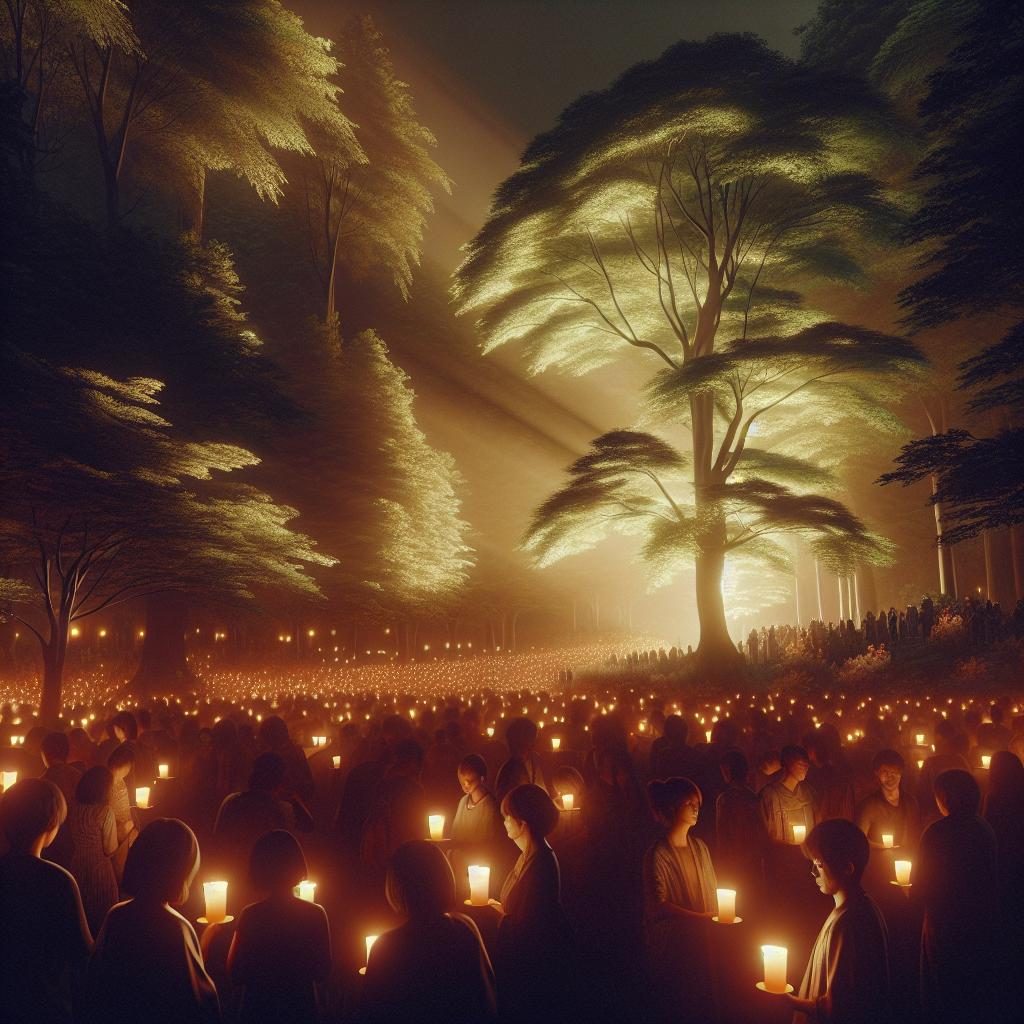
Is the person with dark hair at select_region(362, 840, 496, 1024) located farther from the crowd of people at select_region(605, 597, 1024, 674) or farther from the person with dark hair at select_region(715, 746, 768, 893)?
the crowd of people at select_region(605, 597, 1024, 674)

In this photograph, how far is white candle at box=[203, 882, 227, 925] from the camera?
4.19 m

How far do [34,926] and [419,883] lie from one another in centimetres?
177

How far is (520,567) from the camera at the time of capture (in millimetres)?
46781

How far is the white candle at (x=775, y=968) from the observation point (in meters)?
3.43

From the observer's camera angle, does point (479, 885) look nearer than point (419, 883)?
No

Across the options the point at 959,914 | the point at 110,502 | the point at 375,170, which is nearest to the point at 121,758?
the point at 959,914

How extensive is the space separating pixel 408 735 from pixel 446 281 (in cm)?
5446

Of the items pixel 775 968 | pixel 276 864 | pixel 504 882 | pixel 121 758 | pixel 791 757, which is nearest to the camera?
pixel 276 864

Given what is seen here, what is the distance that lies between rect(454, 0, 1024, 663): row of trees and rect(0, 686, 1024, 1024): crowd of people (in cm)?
826

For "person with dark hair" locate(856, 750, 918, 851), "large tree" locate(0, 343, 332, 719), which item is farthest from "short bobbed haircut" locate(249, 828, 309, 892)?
"large tree" locate(0, 343, 332, 719)

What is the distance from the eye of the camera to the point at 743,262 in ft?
69.7

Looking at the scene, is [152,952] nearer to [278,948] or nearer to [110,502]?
[278,948]

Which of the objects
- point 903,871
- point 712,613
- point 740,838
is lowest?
point 903,871

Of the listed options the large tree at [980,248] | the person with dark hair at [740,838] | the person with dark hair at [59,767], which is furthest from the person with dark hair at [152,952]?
the large tree at [980,248]
